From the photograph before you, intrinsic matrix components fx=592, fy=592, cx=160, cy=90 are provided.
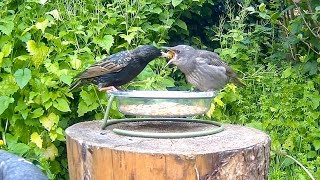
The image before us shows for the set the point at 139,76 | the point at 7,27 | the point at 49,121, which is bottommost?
the point at 49,121

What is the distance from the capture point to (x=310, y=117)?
14.1 ft

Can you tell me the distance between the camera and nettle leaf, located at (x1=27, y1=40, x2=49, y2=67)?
12.9 feet

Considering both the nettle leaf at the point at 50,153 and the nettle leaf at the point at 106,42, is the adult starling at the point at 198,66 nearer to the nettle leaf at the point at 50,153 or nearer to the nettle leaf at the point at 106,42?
the nettle leaf at the point at 106,42

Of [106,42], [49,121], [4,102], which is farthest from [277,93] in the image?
[4,102]

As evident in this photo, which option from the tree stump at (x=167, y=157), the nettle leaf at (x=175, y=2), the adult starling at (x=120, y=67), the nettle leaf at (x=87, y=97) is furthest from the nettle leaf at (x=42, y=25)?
the tree stump at (x=167, y=157)

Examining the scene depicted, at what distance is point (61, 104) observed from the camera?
382 cm

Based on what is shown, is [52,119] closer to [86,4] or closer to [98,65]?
[98,65]

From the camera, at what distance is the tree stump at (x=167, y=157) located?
7.32 feet

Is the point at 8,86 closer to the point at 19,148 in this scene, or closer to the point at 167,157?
the point at 19,148

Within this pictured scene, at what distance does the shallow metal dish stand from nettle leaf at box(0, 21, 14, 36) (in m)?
1.79

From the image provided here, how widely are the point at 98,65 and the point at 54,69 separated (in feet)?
1.94

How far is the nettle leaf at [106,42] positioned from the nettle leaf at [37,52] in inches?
16.2

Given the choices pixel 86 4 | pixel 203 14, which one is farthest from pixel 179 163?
pixel 203 14

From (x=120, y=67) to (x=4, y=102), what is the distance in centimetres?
91
